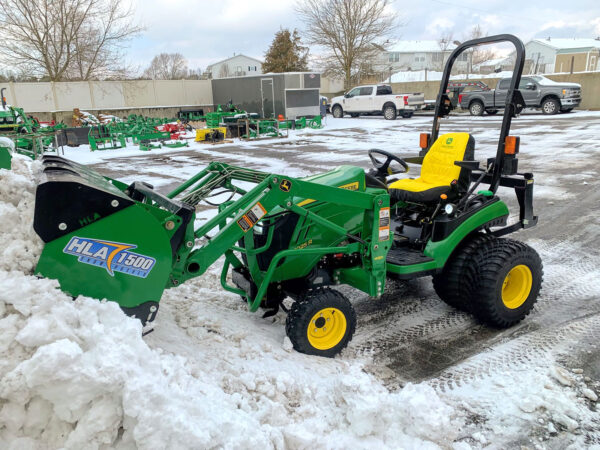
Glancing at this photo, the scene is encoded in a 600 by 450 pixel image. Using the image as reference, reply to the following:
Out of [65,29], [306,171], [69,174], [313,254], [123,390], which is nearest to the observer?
[123,390]

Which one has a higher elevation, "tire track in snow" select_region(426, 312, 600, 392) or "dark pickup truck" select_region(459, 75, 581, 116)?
"dark pickup truck" select_region(459, 75, 581, 116)

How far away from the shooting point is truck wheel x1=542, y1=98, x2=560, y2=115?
72.1 ft

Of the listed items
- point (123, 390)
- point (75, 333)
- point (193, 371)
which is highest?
point (75, 333)

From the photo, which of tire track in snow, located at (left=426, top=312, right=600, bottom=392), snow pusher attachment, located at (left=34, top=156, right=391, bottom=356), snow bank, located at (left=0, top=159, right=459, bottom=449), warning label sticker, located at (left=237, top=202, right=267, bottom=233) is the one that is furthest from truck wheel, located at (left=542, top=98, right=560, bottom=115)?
warning label sticker, located at (left=237, top=202, right=267, bottom=233)

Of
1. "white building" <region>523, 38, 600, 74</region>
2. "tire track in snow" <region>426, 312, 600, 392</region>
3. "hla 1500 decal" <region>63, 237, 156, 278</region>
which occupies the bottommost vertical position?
"tire track in snow" <region>426, 312, 600, 392</region>

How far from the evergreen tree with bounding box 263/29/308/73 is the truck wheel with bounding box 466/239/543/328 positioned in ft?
116

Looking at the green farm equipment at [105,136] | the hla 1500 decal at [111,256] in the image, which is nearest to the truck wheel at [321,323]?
the hla 1500 decal at [111,256]

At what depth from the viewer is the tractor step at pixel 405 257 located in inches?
148

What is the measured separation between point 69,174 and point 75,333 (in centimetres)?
93

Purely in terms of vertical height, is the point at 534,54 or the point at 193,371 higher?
the point at 534,54

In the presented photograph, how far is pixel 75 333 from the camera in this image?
2256 mm

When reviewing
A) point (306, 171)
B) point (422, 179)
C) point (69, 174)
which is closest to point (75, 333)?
point (69, 174)

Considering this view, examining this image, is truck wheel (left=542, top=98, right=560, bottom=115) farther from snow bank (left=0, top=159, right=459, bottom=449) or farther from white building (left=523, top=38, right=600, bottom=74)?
white building (left=523, top=38, right=600, bottom=74)

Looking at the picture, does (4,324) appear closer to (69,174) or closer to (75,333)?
(75,333)
